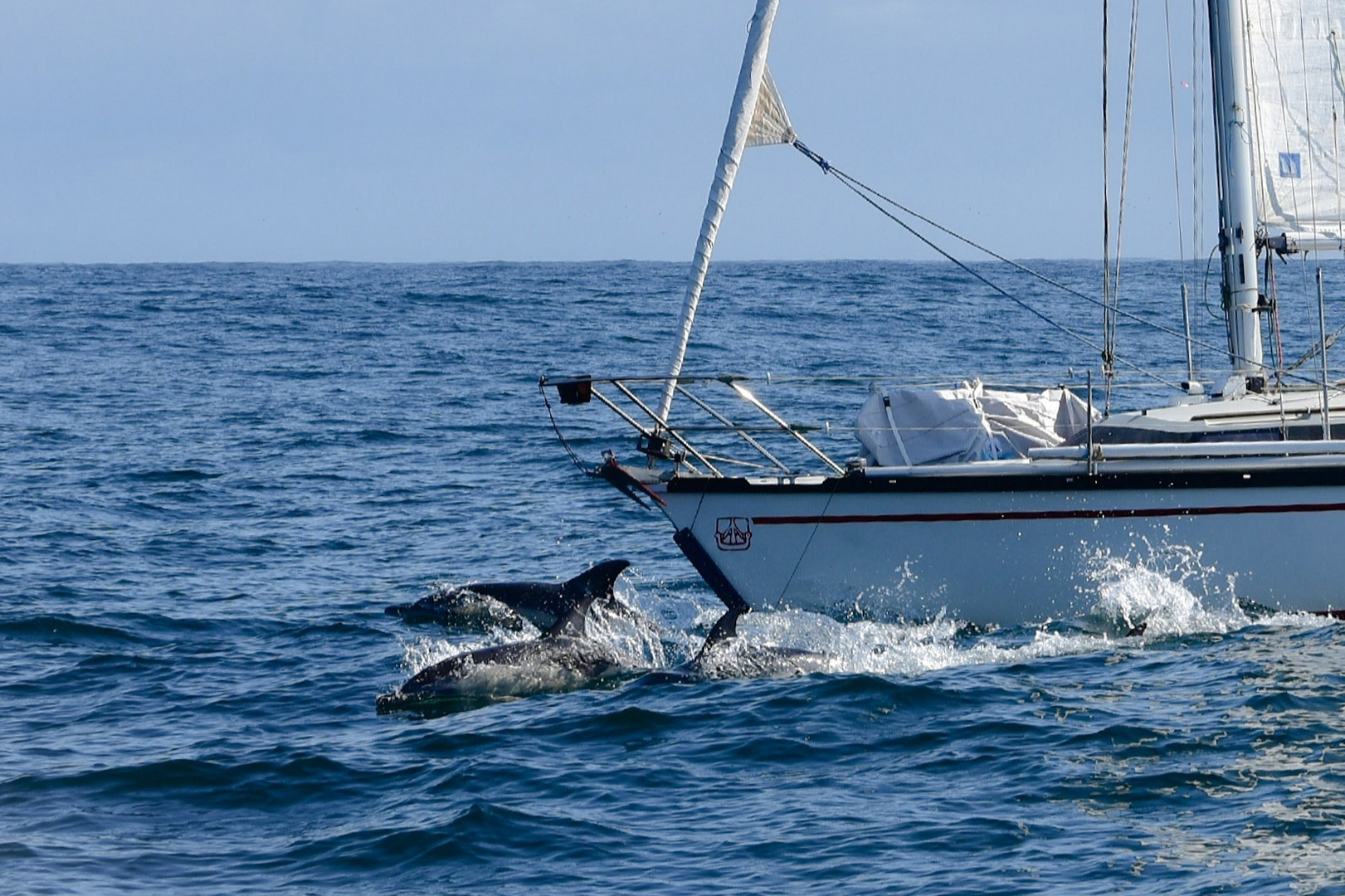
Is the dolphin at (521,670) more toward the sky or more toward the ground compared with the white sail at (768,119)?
more toward the ground

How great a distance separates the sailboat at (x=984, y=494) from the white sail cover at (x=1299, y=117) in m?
1.94

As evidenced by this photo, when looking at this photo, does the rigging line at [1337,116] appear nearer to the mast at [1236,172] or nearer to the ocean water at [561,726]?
the mast at [1236,172]

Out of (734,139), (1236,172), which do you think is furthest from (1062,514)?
(1236,172)

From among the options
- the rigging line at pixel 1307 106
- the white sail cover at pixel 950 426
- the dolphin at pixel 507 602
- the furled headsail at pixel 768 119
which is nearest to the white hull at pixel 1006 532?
the white sail cover at pixel 950 426

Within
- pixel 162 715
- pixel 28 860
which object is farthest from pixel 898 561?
pixel 28 860

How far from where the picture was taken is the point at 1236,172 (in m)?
15.6

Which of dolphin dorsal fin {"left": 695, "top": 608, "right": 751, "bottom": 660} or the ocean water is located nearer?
the ocean water

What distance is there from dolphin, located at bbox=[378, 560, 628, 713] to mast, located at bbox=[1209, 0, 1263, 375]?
6842 mm

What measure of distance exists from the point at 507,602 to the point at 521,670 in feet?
6.52

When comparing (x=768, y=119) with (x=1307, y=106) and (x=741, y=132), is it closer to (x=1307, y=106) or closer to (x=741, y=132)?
(x=741, y=132)

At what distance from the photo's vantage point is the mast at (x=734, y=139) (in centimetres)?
1374

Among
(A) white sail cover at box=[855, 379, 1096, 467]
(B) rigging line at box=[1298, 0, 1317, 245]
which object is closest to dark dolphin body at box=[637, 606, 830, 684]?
(A) white sail cover at box=[855, 379, 1096, 467]

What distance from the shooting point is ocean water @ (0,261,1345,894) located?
8953 millimetres

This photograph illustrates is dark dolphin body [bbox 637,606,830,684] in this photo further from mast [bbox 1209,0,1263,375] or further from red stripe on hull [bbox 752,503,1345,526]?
mast [bbox 1209,0,1263,375]
